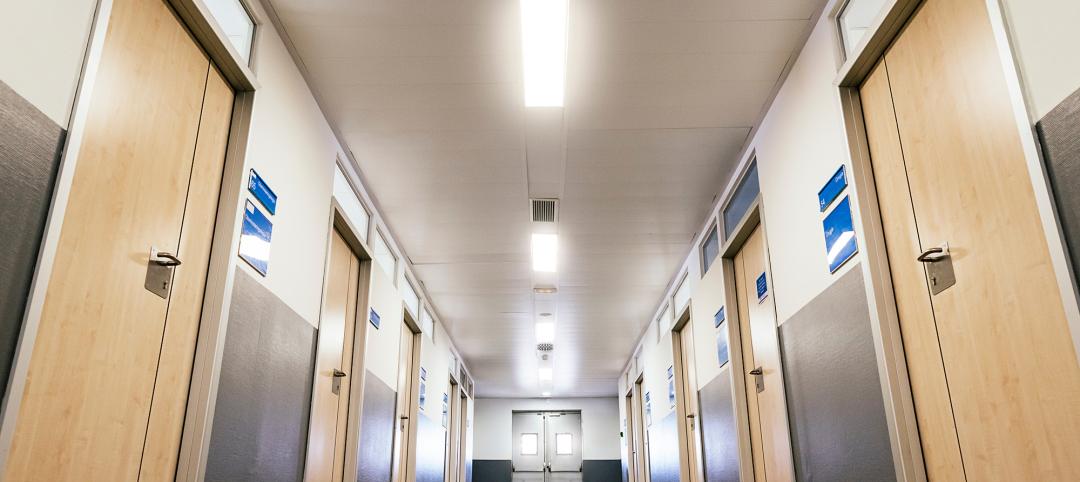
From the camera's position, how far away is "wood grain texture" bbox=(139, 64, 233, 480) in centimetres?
260

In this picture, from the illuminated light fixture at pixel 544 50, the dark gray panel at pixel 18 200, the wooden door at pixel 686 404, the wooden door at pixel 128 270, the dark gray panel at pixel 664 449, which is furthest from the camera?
the dark gray panel at pixel 664 449

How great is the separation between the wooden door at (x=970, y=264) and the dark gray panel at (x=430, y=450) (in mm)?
6090

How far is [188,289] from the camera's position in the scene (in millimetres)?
2822

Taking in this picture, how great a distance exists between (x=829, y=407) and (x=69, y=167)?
11.2 ft

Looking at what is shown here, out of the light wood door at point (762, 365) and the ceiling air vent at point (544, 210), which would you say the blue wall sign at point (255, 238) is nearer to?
the ceiling air vent at point (544, 210)

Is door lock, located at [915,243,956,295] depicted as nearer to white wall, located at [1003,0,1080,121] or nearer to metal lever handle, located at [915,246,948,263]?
metal lever handle, located at [915,246,948,263]

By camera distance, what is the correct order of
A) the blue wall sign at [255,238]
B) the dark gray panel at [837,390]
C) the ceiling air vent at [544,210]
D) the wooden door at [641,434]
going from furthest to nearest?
the wooden door at [641,434] → the ceiling air vent at [544,210] → the blue wall sign at [255,238] → the dark gray panel at [837,390]

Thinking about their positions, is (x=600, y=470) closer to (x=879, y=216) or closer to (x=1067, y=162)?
(x=879, y=216)

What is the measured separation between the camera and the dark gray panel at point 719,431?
17.7ft

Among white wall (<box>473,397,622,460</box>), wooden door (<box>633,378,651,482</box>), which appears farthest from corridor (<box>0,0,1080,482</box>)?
white wall (<box>473,397,622,460</box>)

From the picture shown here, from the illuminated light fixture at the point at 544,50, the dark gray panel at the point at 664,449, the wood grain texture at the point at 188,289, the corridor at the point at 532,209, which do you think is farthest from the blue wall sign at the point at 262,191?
the dark gray panel at the point at 664,449

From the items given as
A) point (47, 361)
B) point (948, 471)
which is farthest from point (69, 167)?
point (948, 471)

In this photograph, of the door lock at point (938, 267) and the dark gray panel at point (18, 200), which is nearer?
the dark gray panel at point (18, 200)

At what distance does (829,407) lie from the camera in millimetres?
3447
